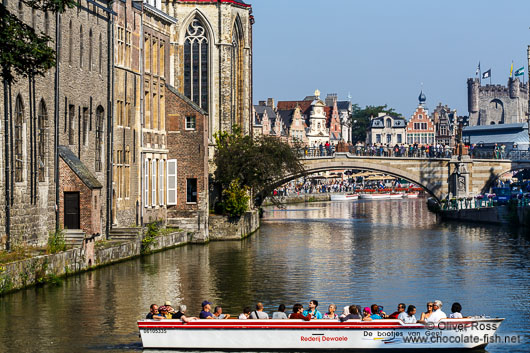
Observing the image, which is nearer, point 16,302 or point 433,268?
point 16,302

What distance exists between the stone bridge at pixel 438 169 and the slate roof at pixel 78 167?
48.3 meters

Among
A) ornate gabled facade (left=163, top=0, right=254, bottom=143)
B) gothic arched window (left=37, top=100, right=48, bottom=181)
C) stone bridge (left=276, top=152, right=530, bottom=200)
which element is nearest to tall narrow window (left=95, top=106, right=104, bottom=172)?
gothic arched window (left=37, top=100, right=48, bottom=181)

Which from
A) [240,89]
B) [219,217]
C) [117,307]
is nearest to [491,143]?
[240,89]

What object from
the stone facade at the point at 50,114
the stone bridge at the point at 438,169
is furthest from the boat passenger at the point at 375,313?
the stone bridge at the point at 438,169

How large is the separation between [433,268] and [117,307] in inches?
721

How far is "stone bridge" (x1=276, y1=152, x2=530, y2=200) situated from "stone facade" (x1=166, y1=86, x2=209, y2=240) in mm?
31540

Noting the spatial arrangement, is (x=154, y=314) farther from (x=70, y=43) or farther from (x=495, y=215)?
(x=495, y=215)

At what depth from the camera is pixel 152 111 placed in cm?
5922

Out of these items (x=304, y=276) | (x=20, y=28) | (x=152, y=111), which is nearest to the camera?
(x=20, y=28)

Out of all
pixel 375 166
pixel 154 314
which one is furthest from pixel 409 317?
pixel 375 166

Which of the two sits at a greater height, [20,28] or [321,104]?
[321,104]

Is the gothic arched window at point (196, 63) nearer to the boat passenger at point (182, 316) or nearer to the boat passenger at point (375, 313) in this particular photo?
the boat passenger at point (182, 316)

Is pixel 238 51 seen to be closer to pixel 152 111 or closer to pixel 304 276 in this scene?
pixel 152 111

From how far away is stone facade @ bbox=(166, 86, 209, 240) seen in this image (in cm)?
6188
